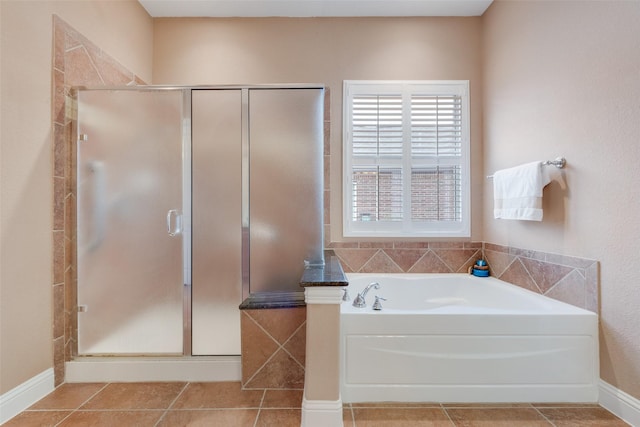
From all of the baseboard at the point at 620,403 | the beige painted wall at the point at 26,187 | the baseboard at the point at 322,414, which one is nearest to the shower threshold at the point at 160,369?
the beige painted wall at the point at 26,187

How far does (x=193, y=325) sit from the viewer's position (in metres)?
1.91

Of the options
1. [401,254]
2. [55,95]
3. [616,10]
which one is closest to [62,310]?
[55,95]

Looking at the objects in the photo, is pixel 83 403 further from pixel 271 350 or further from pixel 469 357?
pixel 469 357

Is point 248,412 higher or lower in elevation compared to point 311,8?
lower

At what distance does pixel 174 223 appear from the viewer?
1.88m

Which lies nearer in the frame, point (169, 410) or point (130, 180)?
point (169, 410)

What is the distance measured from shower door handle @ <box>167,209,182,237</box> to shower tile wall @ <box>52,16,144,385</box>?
23.1 inches

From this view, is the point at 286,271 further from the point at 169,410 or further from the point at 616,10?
the point at 616,10

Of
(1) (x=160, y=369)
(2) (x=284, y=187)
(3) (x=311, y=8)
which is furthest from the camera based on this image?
(3) (x=311, y=8)

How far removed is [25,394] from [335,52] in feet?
10.2

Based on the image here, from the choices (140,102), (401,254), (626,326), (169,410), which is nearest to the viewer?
(626,326)

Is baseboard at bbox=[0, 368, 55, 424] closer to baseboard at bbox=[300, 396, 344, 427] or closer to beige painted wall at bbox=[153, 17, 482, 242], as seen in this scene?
baseboard at bbox=[300, 396, 344, 427]

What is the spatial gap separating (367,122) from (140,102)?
173cm

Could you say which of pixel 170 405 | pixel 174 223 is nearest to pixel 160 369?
pixel 170 405
